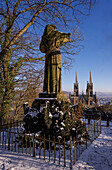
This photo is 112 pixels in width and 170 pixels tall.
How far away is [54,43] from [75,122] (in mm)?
4725

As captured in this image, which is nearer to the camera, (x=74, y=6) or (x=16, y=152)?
(x=16, y=152)

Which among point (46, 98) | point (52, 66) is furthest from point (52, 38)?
point (46, 98)

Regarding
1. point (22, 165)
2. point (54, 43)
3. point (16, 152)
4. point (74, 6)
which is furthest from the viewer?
point (74, 6)

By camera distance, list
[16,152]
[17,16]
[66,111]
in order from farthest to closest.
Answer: [17,16] < [66,111] < [16,152]

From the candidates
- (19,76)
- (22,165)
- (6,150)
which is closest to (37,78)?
(19,76)

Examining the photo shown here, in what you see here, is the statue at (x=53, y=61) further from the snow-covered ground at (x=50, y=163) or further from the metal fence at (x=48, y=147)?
the snow-covered ground at (x=50, y=163)

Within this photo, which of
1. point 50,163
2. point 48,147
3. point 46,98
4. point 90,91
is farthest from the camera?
point 90,91

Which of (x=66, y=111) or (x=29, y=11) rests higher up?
(x=29, y=11)

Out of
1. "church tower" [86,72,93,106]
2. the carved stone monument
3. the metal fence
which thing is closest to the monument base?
the carved stone monument

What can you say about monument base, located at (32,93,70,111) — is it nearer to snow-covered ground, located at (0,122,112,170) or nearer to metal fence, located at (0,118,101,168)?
metal fence, located at (0,118,101,168)

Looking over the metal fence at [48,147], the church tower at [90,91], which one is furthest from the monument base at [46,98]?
the church tower at [90,91]

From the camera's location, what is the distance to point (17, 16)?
958 cm

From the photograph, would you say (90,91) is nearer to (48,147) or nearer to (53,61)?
(53,61)

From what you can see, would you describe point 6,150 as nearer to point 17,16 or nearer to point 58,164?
point 58,164
